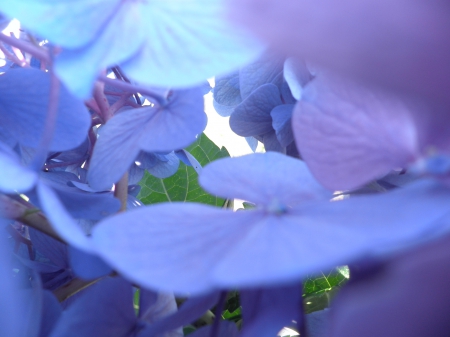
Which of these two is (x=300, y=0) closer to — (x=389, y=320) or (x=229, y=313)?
(x=389, y=320)

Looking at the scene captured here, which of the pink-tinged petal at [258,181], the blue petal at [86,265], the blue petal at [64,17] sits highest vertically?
the blue petal at [64,17]

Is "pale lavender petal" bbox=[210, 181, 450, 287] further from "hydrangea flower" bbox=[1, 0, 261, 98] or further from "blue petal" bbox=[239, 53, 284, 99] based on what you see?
"blue petal" bbox=[239, 53, 284, 99]

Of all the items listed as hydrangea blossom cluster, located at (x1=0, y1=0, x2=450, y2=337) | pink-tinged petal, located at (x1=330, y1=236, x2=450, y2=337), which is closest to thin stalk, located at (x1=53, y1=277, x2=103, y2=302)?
hydrangea blossom cluster, located at (x1=0, y1=0, x2=450, y2=337)

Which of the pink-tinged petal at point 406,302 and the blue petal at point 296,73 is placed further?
the blue petal at point 296,73

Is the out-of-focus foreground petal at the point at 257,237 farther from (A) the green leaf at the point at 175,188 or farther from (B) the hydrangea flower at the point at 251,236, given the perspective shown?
(A) the green leaf at the point at 175,188

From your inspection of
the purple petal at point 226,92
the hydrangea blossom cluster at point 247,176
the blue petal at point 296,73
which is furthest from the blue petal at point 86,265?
the purple petal at point 226,92

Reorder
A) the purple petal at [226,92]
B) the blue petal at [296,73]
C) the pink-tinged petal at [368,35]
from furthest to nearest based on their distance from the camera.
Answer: the purple petal at [226,92] < the blue petal at [296,73] < the pink-tinged petal at [368,35]

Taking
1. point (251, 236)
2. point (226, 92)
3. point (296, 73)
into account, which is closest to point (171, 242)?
point (251, 236)
